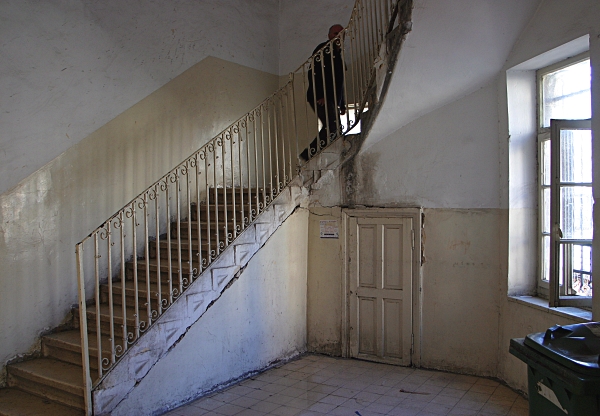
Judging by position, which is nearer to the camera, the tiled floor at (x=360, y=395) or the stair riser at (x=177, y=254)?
the tiled floor at (x=360, y=395)

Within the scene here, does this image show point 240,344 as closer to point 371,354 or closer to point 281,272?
point 281,272

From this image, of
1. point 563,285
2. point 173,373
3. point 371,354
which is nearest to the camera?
point 563,285

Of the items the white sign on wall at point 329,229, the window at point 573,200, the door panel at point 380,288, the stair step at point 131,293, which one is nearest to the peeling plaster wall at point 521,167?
the window at point 573,200

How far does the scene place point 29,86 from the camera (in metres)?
4.21

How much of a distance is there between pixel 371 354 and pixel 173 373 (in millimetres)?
2475

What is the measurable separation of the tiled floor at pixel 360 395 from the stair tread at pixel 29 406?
3.31ft

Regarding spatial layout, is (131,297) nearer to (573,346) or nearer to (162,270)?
(162,270)

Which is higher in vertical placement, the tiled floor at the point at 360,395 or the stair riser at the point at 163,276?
the stair riser at the point at 163,276

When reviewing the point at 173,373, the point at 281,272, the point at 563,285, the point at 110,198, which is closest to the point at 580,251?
the point at 563,285

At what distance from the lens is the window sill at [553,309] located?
380 centimetres

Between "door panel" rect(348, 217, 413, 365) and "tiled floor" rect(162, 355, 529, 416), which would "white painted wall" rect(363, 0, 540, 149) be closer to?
"door panel" rect(348, 217, 413, 365)

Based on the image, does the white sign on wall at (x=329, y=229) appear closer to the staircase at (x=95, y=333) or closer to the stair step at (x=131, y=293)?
the staircase at (x=95, y=333)

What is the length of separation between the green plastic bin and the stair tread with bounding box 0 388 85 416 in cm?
322

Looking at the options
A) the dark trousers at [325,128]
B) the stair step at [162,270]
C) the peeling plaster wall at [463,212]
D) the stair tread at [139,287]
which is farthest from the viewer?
the dark trousers at [325,128]
